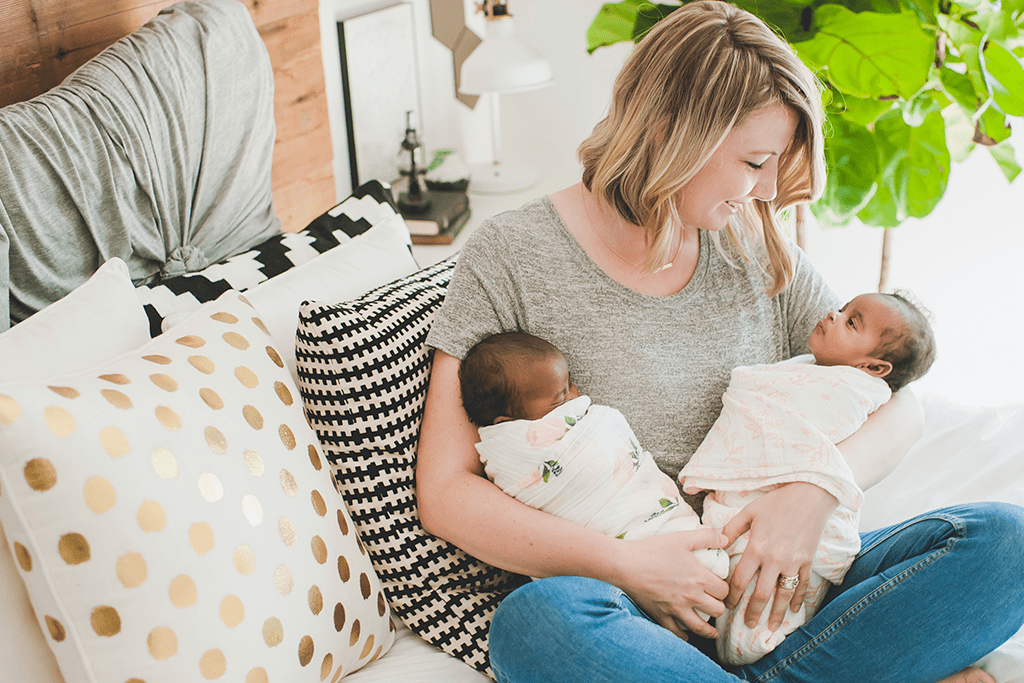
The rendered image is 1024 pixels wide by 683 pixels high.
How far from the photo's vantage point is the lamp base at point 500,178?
8.27 ft

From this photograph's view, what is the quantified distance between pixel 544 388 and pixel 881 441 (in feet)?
1.75

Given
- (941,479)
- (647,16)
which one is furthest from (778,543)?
(647,16)

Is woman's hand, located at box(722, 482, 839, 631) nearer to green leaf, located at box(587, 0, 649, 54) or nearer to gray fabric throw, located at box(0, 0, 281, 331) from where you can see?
gray fabric throw, located at box(0, 0, 281, 331)

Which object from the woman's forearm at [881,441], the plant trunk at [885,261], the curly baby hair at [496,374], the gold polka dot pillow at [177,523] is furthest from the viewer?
the plant trunk at [885,261]

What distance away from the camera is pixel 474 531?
1.02 metres

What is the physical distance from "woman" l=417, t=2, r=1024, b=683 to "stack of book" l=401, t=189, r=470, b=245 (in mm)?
976

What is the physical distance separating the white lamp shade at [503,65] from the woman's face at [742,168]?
118 cm

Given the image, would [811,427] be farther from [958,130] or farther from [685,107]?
[958,130]

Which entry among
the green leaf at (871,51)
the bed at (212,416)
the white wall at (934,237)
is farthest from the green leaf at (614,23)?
the white wall at (934,237)

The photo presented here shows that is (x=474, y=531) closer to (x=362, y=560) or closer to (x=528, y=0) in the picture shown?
(x=362, y=560)

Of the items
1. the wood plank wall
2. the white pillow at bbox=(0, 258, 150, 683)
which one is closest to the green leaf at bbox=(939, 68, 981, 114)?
the wood plank wall

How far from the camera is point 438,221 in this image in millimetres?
2191

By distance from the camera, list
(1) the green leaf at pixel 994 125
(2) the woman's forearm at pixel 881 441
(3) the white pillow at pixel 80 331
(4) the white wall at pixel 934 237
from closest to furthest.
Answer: (3) the white pillow at pixel 80 331
(2) the woman's forearm at pixel 881 441
(1) the green leaf at pixel 994 125
(4) the white wall at pixel 934 237

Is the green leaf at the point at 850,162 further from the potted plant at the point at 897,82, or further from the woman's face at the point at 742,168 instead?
the woman's face at the point at 742,168
